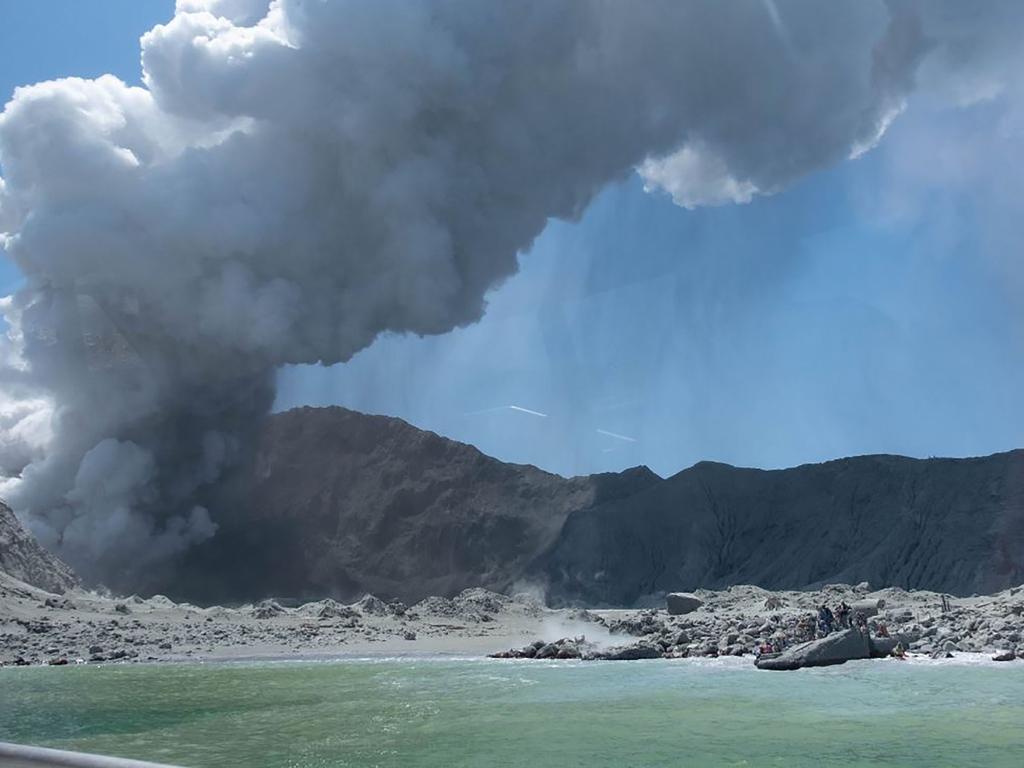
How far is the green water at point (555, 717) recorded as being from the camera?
647 inches

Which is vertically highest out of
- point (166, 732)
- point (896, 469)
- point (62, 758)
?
point (896, 469)

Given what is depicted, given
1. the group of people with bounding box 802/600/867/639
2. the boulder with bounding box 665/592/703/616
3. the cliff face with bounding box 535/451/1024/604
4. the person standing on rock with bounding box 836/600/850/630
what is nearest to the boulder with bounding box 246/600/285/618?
the boulder with bounding box 665/592/703/616

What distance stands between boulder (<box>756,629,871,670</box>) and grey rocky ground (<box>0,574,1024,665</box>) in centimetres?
312

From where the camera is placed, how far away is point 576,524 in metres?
114

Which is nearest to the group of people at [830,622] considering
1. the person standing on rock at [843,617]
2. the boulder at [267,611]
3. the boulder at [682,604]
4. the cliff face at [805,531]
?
the person standing on rock at [843,617]

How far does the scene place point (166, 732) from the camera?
20453mm

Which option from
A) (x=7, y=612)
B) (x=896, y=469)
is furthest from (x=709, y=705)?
(x=896, y=469)

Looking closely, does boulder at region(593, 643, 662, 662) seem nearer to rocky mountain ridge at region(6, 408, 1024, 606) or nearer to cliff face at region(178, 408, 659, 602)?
rocky mountain ridge at region(6, 408, 1024, 606)

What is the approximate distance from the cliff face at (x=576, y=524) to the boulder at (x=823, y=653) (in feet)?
187

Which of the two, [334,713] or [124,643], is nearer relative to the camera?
[334,713]

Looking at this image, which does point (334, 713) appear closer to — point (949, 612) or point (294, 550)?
point (949, 612)

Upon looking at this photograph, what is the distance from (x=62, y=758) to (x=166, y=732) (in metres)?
13.0

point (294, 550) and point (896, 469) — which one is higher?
point (896, 469)

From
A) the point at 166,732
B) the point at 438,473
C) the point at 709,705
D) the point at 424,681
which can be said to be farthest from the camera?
the point at 438,473
